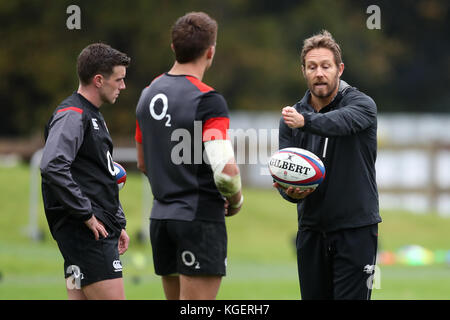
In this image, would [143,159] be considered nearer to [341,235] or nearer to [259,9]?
[341,235]

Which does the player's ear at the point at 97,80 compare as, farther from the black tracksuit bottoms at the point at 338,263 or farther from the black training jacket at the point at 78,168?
the black tracksuit bottoms at the point at 338,263

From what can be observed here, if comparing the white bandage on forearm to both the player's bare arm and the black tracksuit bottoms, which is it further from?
the black tracksuit bottoms

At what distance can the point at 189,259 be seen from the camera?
4719mm

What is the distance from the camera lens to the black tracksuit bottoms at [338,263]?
5266 millimetres

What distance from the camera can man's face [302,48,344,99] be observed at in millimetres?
5371

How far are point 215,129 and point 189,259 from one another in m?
0.76

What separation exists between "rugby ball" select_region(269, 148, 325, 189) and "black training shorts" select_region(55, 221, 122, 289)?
1.24m

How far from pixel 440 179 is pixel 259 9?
13070 millimetres

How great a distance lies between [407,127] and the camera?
85.1ft

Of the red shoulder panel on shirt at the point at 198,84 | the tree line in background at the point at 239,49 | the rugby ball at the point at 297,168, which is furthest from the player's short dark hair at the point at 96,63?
the tree line in background at the point at 239,49

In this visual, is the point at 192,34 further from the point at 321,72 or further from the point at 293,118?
the point at 321,72

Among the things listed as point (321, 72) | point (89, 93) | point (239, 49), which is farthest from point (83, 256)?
point (239, 49)

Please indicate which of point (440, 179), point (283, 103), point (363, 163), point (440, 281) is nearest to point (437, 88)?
point (283, 103)
